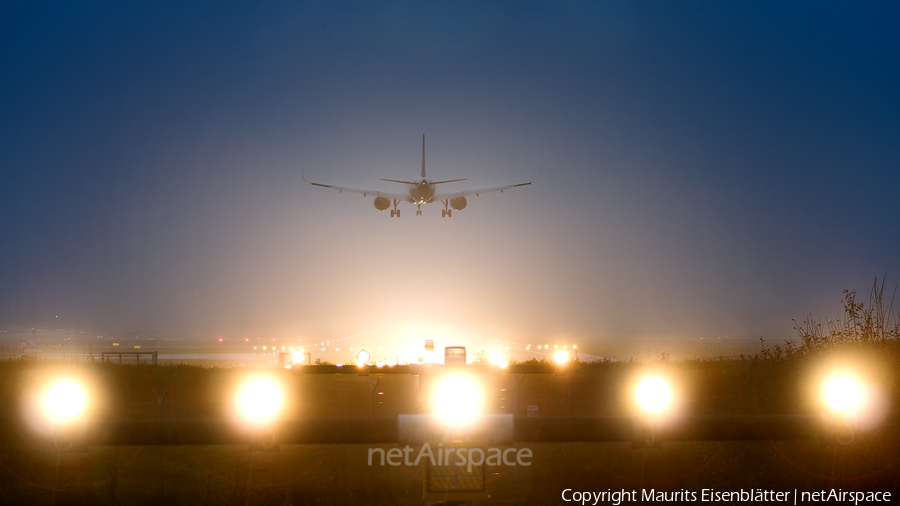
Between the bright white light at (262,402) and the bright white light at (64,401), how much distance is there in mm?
815

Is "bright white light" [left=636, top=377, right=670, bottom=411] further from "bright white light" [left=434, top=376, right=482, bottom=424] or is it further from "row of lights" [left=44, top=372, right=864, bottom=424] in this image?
"bright white light" [left=434, top=376, right=482, bottom=424]

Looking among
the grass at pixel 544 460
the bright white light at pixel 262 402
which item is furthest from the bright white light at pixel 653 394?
the grass at pixel 544 460

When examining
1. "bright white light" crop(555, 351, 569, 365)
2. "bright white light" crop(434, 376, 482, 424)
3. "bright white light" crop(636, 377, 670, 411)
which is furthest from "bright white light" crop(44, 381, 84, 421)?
"bright white light" crop(555, 351, 569, 365)

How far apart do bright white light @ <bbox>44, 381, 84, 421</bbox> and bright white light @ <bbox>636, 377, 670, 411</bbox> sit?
291 centimetres

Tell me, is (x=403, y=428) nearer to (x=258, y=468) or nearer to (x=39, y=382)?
(x=258, y=468)

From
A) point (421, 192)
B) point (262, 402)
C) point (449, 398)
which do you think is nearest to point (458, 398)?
point (449, 398)

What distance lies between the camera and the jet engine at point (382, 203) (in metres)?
49.4

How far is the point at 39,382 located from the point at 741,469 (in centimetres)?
2934

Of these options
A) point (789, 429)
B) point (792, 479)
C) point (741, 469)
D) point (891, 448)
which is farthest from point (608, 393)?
point (789, 429)

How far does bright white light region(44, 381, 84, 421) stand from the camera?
3295mm

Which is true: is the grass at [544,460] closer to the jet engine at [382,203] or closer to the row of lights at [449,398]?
the row of lights at [449,398]

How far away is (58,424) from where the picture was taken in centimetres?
331

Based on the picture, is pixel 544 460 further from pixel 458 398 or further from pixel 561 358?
pixel 458 398

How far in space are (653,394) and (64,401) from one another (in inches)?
120
